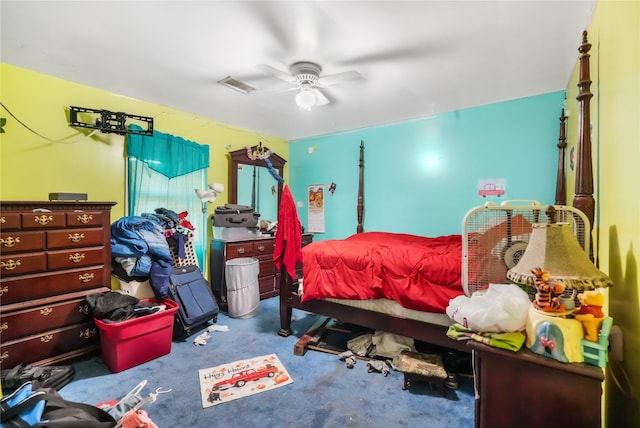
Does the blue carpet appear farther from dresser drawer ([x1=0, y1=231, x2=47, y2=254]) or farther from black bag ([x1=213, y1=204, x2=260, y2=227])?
black bag ([x1=213, y1=204, x2=260, y2=227])

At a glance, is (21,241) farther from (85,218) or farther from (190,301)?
(190,301)

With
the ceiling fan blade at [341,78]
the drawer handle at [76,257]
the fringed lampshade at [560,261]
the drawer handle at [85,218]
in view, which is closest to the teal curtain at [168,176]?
the drawer handle at [85,218]

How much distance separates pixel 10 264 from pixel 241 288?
1.79 metres

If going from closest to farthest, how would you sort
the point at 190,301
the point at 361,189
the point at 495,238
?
the point at 495,238 < the point at 190,301 < the point at 361,189

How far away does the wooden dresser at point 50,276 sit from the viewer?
6.33ft

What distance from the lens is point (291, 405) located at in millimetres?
1735

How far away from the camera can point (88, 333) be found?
7.34 feet

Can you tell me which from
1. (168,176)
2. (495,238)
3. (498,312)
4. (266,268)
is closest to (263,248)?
(266,268)

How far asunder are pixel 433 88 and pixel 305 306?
7.96ft

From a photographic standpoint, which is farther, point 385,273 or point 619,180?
point 385,273

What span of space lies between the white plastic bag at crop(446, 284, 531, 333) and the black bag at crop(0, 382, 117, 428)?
1.47 meters

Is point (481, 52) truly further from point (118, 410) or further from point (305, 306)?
point (118, 410)

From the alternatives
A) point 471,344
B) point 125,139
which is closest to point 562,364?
point 471,344

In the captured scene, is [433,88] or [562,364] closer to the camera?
[562,364]
